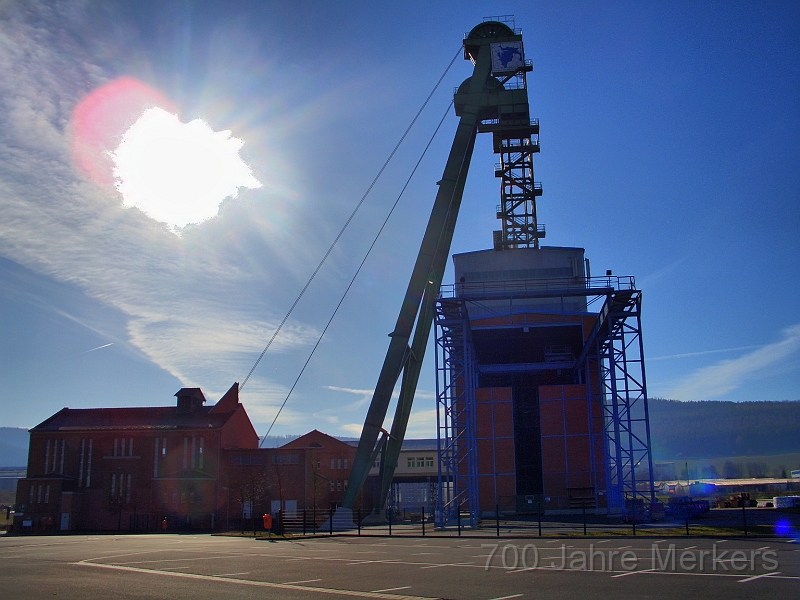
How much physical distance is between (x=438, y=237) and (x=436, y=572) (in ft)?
79.9

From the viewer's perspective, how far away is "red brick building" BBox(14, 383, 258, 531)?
185 feet

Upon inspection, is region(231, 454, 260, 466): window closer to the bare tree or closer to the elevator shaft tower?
the bare tree

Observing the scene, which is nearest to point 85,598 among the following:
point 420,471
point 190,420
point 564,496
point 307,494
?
point 564,496

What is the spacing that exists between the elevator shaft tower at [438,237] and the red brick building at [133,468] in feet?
80.3

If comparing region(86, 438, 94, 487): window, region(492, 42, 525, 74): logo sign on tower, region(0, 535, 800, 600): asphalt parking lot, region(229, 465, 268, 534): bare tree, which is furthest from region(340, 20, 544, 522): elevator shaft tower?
region(86, 438, 94, 487): window

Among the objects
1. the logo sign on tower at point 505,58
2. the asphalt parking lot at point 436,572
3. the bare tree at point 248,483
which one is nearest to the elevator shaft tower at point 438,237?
the logo sign on tower at point 505,58

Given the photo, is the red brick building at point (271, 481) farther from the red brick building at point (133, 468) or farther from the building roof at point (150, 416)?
the building roof at point (150, 416)

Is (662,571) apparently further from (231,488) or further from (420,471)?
(420,471)

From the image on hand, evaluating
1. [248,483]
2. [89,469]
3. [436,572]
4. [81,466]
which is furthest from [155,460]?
[436,572]

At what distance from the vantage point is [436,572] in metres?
13.3

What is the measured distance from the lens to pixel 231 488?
5784 centimetres

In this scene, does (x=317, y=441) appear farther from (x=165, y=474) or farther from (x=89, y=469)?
(x=89, y=469)

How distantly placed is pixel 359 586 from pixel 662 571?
220 inches

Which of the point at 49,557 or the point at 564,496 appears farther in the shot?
the point at 564,496
